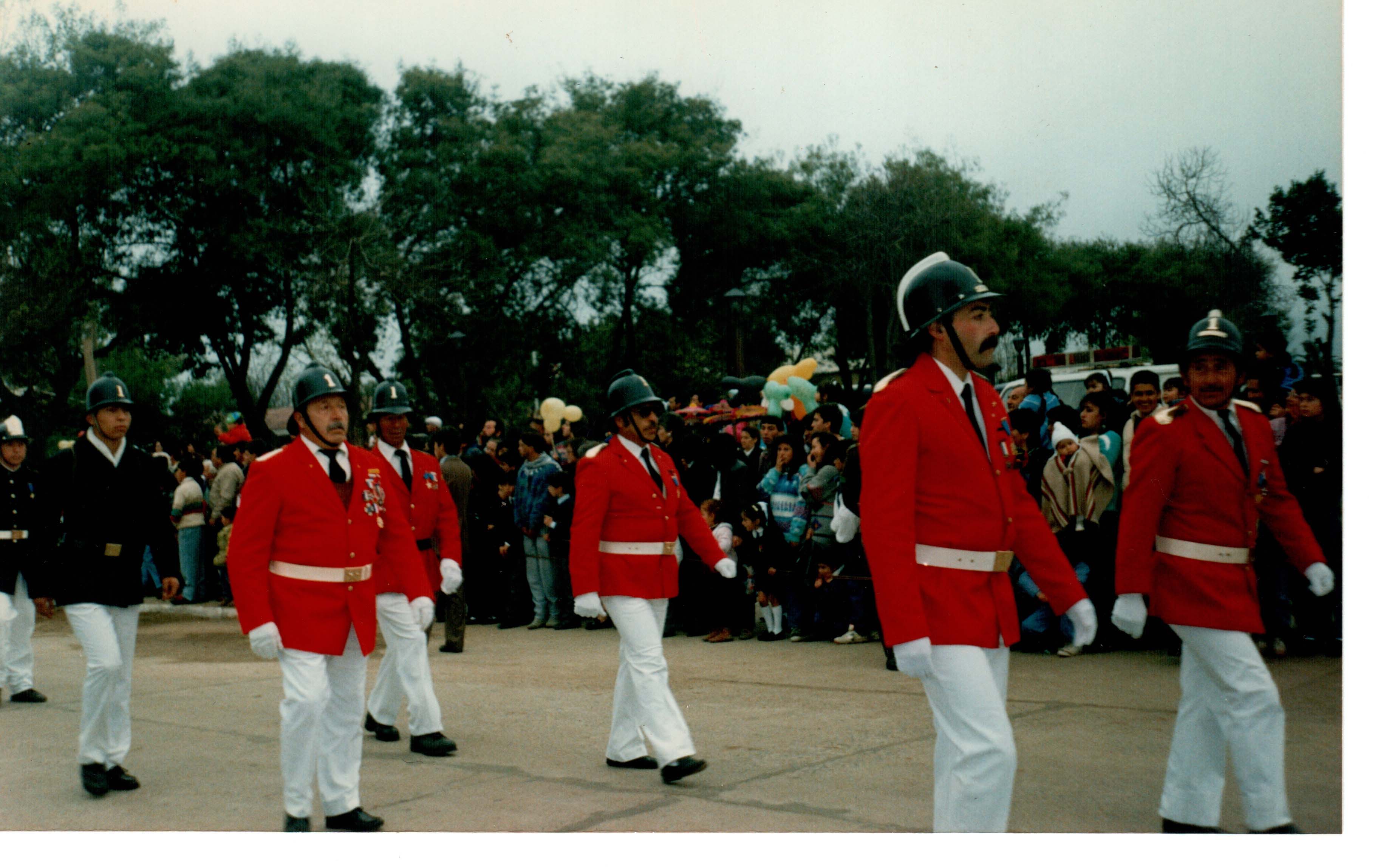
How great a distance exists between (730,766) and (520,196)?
21.1m

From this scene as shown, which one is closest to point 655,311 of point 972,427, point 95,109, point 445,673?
point 95,109

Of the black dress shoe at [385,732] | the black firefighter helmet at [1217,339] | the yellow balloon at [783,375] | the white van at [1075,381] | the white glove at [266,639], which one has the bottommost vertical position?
the black dress shoe at [385,732]

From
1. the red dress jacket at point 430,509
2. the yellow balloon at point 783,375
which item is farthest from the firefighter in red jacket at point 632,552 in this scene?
the yellow balloon at point 783,375

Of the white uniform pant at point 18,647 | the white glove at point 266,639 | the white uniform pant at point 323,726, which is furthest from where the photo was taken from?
the white uniform pant at point 18,647

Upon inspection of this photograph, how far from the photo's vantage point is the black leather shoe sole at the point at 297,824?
5145 mm

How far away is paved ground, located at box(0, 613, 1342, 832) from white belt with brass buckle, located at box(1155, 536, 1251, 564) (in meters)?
1.01

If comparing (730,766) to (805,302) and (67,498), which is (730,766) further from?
(805,302)

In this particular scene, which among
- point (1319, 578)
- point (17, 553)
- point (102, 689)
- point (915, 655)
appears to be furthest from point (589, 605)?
point (17, 553)

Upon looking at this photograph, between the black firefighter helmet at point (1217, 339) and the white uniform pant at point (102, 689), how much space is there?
4906 mm

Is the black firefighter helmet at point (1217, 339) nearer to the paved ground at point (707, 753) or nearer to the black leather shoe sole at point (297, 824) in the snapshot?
the paved ground at point (707, 753)

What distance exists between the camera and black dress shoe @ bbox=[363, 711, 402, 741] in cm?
739

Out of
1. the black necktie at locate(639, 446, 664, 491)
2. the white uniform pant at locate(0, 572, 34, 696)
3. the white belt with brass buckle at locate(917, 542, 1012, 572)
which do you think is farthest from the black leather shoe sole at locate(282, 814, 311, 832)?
the white uniform pant at locate(0, 572, 34, 696)

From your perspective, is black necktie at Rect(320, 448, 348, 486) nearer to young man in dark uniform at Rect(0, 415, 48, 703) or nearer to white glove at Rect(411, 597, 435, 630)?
white glove at Rect(411, 597, 435, 630)

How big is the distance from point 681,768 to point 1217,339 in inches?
116
